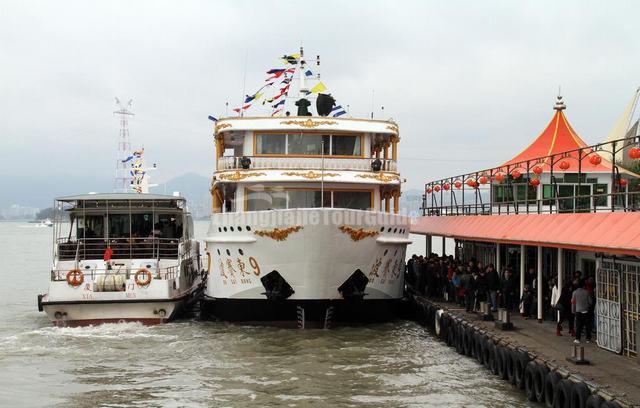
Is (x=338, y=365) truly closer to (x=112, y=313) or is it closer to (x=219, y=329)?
(x=219, y=329)

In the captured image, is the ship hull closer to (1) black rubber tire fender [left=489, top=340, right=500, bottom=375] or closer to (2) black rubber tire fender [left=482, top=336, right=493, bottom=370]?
(2) black rubber tire fender [left=482, top=336, right=493, bottom=370]

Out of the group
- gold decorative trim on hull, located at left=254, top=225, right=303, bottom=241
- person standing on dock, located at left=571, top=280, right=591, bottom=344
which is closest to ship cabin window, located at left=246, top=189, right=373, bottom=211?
gold decorative trim on hull, located at left=254, top=225, right=303, bottom=241

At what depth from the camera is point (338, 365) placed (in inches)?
731

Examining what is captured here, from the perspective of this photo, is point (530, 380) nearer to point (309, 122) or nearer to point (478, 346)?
point (478, 346)

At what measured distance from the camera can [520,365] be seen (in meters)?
15.2

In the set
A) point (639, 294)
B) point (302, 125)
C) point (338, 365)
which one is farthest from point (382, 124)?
point (639, 294)

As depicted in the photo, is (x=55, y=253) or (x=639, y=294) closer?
(x=639, y=294)

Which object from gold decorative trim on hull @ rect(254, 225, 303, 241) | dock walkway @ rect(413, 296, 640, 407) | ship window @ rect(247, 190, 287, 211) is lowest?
dock walkway @ rect(413, 296, 640, 407)

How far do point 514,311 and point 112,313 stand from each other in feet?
37.0

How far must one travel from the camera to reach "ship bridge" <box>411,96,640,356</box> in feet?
47.1

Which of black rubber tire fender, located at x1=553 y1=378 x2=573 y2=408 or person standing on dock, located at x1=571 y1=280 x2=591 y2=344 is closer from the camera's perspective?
black rubber tire fender, located at x1=553 y1=378 x2=573 y2=408

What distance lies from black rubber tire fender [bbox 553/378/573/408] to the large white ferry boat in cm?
921

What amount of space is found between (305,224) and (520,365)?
304 inches

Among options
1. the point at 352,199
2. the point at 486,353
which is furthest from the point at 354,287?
the point at 486,353
